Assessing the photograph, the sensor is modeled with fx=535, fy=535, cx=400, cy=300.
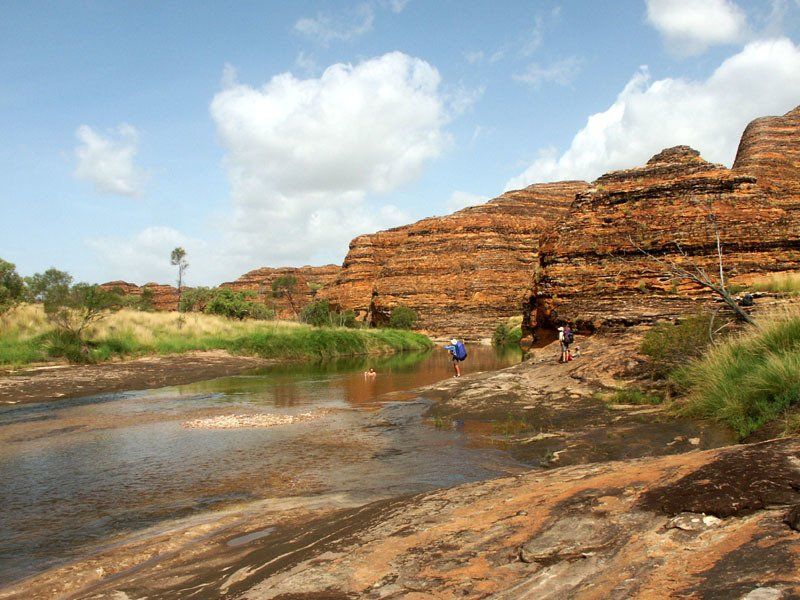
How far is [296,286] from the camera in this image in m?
106

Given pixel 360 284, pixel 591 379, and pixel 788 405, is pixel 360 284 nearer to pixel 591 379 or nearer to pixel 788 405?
pixel 591 379

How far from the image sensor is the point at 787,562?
2193 mm

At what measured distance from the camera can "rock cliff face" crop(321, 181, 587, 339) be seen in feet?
218

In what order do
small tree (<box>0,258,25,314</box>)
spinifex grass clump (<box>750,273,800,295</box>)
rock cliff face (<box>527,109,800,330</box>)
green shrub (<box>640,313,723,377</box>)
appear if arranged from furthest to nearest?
1. small tree (<box>0,258,25,314</box>)
2. rock cliff face (<box>527,109,800,330</box>)
3. spinifex grass clump (<box>750,273,800,295</box>)
4. green shrub (<box>640,313,723,377</box>)

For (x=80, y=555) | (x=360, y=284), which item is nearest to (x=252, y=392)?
(x=80, y=555)

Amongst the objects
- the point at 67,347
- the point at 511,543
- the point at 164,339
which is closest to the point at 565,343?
the point at 511,543

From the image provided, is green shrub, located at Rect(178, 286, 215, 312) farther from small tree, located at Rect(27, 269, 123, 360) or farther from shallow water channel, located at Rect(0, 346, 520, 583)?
shallow water channel, located at Rect(0, 346, 520, 583)

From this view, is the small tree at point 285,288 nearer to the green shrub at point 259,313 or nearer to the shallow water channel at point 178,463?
the green shrub at point 259,313

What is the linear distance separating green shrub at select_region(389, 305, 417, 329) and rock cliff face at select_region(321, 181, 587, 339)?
2.45 meters

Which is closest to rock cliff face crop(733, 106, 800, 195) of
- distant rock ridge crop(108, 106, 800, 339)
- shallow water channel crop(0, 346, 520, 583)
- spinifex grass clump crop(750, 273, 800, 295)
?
distant rock ridge crop(108, 106, 800, 339)

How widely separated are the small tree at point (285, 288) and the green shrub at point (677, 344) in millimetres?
88086

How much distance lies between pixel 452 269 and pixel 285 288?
39884 mm

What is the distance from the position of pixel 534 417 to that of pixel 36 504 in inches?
311

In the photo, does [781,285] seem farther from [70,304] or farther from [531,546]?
[70,304]
